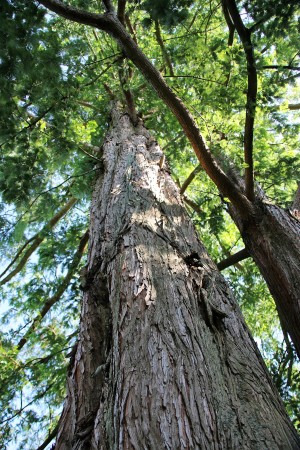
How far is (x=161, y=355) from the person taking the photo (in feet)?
5.35

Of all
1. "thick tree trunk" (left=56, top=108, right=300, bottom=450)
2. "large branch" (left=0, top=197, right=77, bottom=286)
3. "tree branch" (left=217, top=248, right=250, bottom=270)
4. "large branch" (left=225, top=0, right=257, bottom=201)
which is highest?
"large branch" (left=0, top=197, right=77, bottom=286)

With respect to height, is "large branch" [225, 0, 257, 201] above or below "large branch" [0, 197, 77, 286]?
below

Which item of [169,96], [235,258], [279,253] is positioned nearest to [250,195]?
[279,253]

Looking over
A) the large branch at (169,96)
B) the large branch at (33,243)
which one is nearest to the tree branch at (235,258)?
the large branch at (169,96)

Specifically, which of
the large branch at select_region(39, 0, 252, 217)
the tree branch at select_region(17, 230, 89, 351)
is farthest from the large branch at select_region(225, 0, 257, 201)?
the tree branch at select_region(17, 230, 89, 351)

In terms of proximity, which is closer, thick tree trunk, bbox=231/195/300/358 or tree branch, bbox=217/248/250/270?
thick tree trunk, bbox=231/195/300/358

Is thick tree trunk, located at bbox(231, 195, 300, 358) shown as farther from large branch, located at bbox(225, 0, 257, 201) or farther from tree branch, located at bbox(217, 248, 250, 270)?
tree branch, located at bbox(217, 248, 250, 270)

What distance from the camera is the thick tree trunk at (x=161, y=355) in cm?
139

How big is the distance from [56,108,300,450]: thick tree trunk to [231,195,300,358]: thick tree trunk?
78 centimetres

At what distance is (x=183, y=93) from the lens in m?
4.77

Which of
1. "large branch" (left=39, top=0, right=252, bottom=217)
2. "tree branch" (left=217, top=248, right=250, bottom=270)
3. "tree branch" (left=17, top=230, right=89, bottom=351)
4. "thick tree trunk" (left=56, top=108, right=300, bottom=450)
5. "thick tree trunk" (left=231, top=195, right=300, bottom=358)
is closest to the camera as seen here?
"thick tree trunk" (left=56, top=108, right=300, bottom=450)

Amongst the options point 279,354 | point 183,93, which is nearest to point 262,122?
point 183,93

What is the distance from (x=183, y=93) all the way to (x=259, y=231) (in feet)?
7.77

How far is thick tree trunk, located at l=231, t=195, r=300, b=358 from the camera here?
294 centimetres
